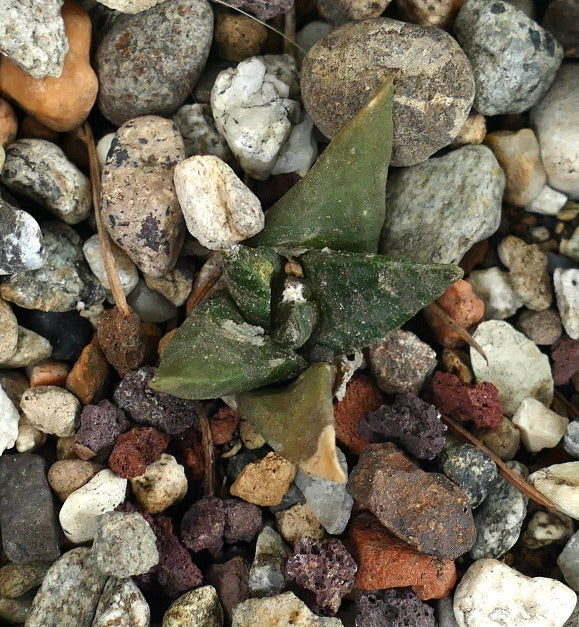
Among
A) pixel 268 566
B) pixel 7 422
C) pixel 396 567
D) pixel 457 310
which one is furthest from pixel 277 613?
pixel 457 310

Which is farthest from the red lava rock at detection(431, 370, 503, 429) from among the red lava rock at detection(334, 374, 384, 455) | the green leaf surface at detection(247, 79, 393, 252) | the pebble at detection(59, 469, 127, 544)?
the pebble at detection(59, 469, 127, 544)

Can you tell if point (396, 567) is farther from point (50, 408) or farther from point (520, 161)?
point (520, 161)

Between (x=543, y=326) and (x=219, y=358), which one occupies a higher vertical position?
(x=219, y=358)

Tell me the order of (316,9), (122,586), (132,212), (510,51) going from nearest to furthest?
(122,586), (132,212), (510,51), (316,9)

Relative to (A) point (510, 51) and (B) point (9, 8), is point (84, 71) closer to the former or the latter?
(B) point (9, 8)

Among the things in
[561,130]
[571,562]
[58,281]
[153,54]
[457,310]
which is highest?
[153,54]

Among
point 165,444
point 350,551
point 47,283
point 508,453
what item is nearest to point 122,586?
point 165,444

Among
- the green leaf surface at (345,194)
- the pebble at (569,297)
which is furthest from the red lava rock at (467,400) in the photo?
the green leaf surface at (345,194)
